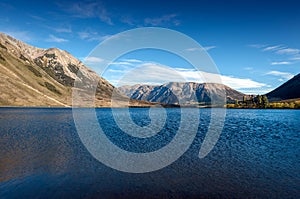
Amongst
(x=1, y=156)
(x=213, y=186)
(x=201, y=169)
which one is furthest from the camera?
(x=1, y=156)

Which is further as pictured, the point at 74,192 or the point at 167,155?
the point at 167,155

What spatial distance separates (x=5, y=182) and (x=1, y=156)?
42.8ft

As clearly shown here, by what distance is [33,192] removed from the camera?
19828mm

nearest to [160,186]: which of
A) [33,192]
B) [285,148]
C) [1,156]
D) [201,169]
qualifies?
[201,169]

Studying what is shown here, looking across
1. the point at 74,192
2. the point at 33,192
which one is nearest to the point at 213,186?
the point at 74,192

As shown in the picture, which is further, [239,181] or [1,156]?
[1,156]

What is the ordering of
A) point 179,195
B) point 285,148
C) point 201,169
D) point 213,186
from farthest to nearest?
point 285,148, point 201,169, point 213,186, point 179,195

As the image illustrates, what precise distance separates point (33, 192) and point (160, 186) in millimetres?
11753

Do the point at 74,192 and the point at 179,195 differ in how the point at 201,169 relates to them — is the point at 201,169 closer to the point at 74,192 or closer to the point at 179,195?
the point at 179,195

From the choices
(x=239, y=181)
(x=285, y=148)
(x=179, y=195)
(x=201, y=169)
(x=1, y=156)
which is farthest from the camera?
(x=285, y=148)

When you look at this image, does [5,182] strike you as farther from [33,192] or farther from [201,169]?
[201,169]

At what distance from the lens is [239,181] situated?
917 inches

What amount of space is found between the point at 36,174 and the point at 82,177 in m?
5.42

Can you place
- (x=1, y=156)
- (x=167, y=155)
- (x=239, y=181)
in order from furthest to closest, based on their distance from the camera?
(x=167, y=155) → (x=1, y=156) → (x=239, y=181)
